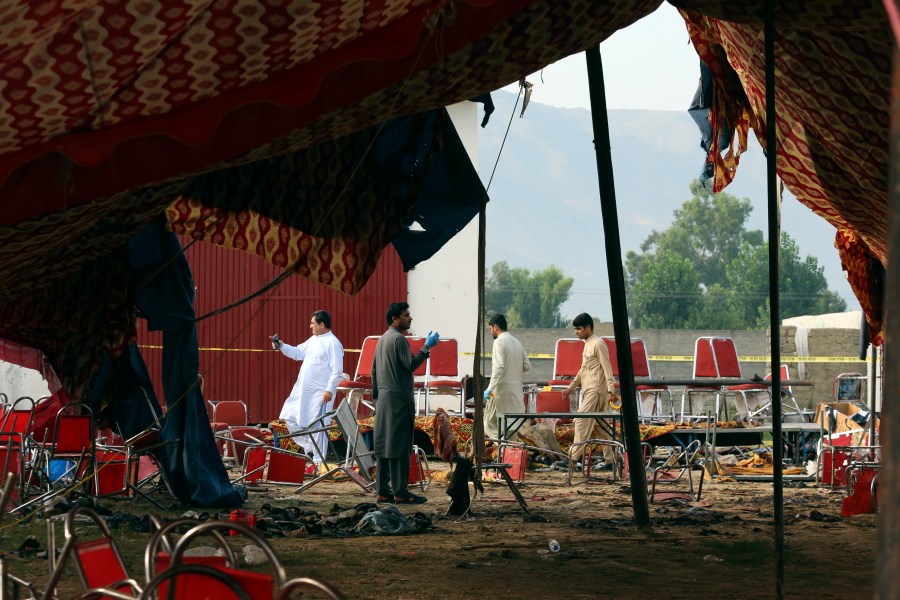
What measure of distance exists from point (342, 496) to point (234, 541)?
129 inches

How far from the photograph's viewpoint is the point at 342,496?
33.1ft

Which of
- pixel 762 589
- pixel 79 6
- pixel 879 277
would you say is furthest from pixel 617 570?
pixel 79 6

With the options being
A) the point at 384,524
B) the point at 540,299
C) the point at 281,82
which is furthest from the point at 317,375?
the point at 540,299

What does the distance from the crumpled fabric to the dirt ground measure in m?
0.11

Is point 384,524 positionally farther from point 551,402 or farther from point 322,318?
point 551,402

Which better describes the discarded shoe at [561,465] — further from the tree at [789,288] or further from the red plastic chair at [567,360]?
the tree at [789,288]

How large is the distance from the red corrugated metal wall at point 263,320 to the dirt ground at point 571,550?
30.4 feet

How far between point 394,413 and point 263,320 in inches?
401

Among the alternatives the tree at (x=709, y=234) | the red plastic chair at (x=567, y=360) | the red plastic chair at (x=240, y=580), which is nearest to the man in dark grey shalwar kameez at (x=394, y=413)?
the red plastic chair at (x=567, y=360)

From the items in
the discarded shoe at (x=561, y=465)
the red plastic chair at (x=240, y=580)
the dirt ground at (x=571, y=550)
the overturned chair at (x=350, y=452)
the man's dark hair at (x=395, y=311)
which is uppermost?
the man's dark hair at (x=395, y=311)

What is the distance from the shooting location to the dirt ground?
17.8 ft

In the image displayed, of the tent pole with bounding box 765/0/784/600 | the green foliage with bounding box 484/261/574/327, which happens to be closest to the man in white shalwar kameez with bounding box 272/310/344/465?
the tent pole with bounding box 765/0/784/600

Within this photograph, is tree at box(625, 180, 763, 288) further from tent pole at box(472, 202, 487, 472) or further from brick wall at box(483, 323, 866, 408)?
tent pole at box(472, 202, 487, 472)

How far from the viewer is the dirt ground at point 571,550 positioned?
5418 mm
